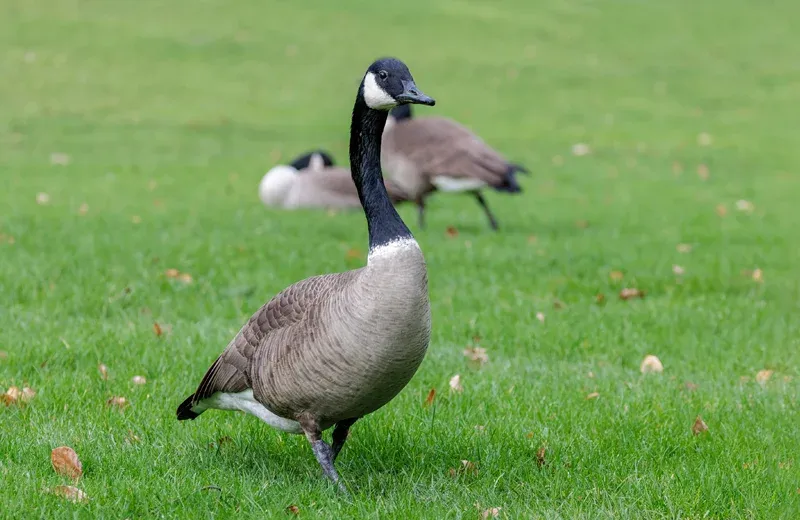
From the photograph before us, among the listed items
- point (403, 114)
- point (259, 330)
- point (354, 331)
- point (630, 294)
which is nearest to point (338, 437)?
point (259, 330)

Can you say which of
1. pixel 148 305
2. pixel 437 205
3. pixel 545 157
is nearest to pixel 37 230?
pixel 148 305

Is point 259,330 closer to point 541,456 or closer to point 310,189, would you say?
point 541,456

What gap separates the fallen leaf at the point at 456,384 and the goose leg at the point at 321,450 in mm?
1673

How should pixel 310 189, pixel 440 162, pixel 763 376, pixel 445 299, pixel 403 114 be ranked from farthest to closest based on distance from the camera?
pixel 310 189 → pixel 403 114 → pixel 440 162 → pixel 445 299 → pixel 763 376

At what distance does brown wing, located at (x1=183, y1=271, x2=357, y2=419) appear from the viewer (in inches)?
173

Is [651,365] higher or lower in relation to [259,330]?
lower

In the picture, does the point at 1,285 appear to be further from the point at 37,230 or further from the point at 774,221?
the point at 774,221

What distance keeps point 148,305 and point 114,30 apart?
925 inches

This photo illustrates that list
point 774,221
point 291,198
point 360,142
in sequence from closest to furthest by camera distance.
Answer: point 360,142, point 774,221, point 291,198

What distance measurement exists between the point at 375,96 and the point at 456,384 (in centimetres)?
236

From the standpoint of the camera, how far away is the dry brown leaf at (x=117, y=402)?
17.6ft

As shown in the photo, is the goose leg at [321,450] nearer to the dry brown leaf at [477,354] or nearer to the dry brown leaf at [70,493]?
the dry brown leaf at [70,493]

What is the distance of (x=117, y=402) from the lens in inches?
213

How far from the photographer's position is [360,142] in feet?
14.6
